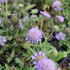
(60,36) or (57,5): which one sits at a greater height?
(57,5)

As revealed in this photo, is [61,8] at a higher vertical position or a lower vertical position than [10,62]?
higher

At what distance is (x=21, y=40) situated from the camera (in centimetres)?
201

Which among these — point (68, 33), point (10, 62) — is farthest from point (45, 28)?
point (10, 62)

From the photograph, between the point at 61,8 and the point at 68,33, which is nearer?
the point at 68,33

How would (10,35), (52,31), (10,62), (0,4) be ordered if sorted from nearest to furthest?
(10,62) → (10,35) → (52,31) → (0,4)

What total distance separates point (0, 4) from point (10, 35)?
2.01 feet

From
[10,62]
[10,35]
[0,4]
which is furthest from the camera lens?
[0,4]

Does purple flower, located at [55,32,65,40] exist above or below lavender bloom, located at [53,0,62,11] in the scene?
below

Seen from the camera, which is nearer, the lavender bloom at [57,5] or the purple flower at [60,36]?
the purple flower at [60,36]

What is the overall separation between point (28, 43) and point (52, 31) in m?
0.40

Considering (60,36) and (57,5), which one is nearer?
(60,36)

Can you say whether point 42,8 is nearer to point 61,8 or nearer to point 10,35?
point 61,8

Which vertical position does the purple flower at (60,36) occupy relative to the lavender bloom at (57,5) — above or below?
below

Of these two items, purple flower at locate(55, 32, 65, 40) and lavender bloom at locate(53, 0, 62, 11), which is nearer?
purple flower at locate(55, 32, 65, 40)
